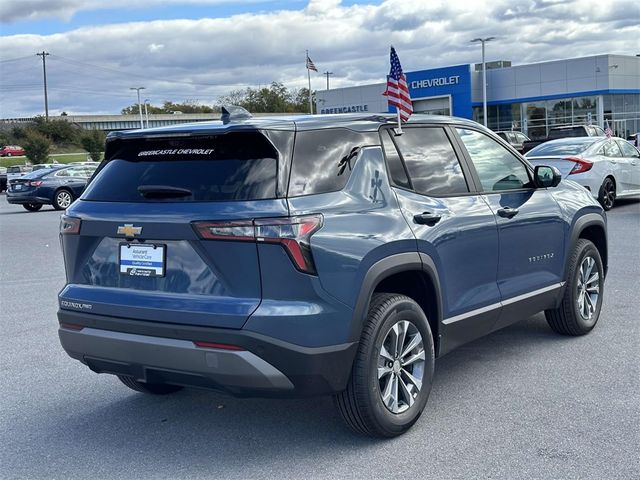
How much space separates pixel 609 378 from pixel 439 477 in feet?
6.68

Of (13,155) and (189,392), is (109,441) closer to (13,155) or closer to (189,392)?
(189,392)

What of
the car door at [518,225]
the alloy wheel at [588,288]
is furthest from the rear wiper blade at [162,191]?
the alloy wheel at [588,288]

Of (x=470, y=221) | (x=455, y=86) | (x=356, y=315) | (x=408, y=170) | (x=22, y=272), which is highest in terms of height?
(x=455, y=86)

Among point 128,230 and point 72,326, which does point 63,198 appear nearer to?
point 72,326

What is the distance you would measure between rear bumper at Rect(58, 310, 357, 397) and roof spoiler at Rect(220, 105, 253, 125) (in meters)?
1.23

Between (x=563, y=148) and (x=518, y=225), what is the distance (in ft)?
37.5

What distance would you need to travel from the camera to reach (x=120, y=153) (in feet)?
15.2

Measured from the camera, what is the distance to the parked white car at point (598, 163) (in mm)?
15625

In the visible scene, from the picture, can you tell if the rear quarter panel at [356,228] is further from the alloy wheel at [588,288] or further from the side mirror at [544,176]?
the alloy wheel at [588,288]

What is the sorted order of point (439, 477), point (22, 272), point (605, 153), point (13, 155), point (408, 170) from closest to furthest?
point (439, 477), point (408, 170), point (22, 272), point (605, 153), point (13, 155)

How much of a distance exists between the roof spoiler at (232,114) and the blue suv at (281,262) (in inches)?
0.9

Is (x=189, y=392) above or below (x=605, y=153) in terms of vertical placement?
below

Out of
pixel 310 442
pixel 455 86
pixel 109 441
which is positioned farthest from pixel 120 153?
pixel 455 86

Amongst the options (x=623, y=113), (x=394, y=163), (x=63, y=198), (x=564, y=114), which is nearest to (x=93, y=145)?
(x=564, y=114)
